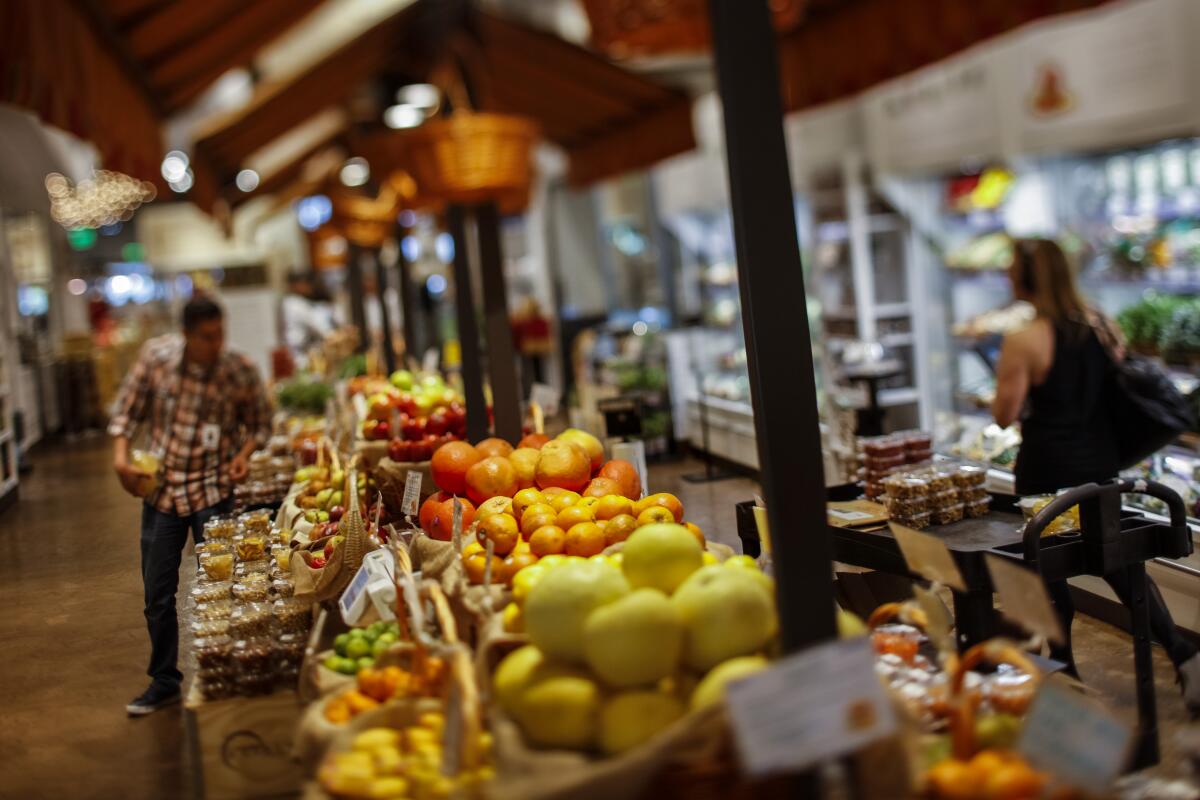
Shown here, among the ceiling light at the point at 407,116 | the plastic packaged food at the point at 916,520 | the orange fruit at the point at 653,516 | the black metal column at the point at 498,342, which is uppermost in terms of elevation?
the ceiling light at the point at 407,116

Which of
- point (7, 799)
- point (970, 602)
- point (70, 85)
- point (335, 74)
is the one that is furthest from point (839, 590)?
point (335, 74)

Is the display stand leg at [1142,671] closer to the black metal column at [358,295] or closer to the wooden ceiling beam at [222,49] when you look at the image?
the wooden ceiling beam at [222,49]

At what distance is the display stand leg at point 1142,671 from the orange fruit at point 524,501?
67.1 inches

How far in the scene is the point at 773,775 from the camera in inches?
75.5

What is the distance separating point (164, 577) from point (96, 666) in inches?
24.3

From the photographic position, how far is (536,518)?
11.0ft

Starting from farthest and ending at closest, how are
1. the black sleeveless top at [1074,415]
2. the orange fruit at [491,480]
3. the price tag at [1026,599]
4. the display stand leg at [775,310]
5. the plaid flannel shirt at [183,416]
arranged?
1. the plaid flannel shirt at [183,416]
2. the black sleeveless top at [1074,415]
3. the orange fruit at [491,480]
4. the price tag at [1026,599]
5. the display stand leg at [775,310]

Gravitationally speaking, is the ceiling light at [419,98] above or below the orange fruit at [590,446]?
above

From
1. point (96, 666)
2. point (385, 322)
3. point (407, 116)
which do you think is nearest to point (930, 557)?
point (96, 666)

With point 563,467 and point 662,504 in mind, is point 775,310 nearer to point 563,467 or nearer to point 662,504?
point 662,504

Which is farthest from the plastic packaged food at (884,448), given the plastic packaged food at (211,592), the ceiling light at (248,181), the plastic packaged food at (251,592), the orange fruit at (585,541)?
the ceiling light at (248,181)

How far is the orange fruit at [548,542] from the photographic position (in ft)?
10.3

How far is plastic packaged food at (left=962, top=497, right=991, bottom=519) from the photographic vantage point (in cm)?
386

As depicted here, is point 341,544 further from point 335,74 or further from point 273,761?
point 335,74
